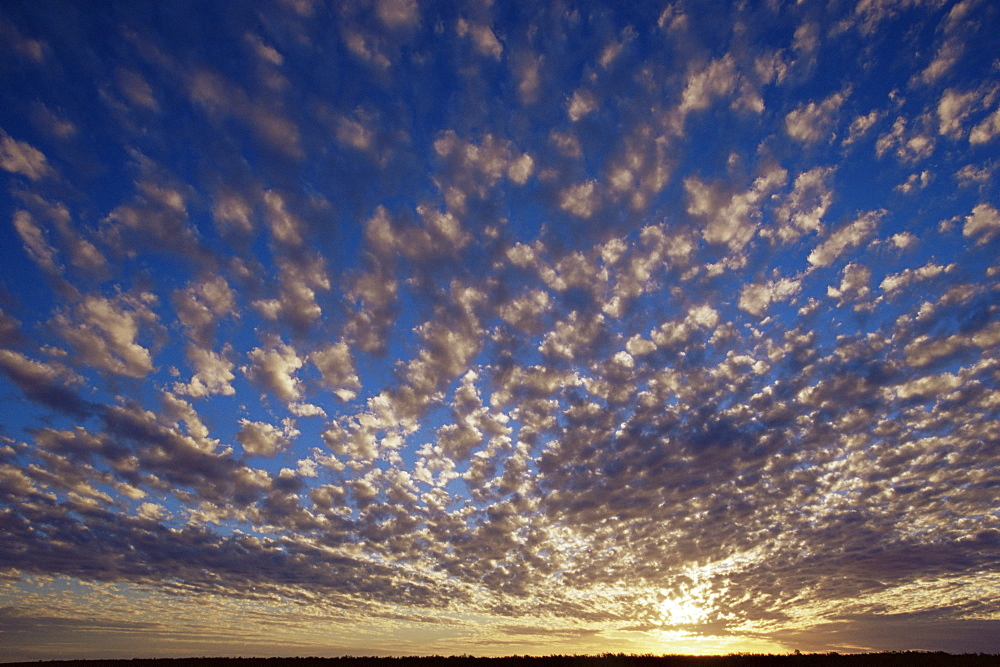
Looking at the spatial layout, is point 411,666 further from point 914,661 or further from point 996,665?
point 996,665

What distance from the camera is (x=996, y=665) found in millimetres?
57969

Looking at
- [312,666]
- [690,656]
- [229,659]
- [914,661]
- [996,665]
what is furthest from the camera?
[229,659]

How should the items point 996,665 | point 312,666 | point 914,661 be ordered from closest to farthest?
point 996,665
point 914,661
point 312,666

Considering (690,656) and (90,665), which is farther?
(90,665)

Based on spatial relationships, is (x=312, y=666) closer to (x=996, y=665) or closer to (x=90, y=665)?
(x=90, y=665)

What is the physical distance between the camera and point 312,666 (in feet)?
255

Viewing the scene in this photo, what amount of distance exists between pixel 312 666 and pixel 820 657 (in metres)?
69.0

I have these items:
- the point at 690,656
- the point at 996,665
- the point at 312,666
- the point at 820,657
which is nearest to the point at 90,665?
the point at 312,666

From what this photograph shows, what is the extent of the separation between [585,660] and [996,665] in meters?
45.6

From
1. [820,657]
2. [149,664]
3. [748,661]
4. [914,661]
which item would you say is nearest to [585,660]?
[748,661]

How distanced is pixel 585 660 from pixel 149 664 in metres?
80.2

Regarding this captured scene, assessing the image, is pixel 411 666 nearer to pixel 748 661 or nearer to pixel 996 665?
pixel 748 661

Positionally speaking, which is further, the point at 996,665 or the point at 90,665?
the point at 90,665

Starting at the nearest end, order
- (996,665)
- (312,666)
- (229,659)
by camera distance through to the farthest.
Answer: (996,665)
(312,666)
(229,659)
